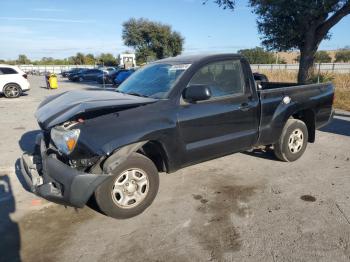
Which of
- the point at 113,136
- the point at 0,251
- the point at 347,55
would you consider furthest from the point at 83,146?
the point at 347,55

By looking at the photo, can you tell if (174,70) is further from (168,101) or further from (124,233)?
(124,233)

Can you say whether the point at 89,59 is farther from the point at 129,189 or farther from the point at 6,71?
the point at 129,189

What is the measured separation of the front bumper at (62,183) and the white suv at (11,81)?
15.3 m

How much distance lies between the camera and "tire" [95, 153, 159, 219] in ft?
11.9

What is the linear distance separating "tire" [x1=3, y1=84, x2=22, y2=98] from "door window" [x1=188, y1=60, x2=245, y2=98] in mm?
15632

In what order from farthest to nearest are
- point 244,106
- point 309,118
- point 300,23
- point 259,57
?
point 259,57
point 300,23
point 309,118
point 244,106

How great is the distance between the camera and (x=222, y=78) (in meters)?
4.67

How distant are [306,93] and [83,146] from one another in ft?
12.9

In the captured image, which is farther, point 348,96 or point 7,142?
point 348,96

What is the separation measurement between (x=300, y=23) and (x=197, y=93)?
573 inches

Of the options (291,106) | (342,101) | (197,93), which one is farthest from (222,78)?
(342,101)

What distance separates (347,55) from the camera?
238 feet

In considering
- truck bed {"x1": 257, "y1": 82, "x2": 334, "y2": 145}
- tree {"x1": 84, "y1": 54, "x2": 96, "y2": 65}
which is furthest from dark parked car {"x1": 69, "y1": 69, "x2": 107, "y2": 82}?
tree {"x1": 84, "y1": 54, "x2": 96, "y2": 65}

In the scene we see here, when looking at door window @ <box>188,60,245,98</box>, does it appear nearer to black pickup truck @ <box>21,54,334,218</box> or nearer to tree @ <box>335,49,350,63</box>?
black pickup truck @ <box>21,54,334,218</box>
